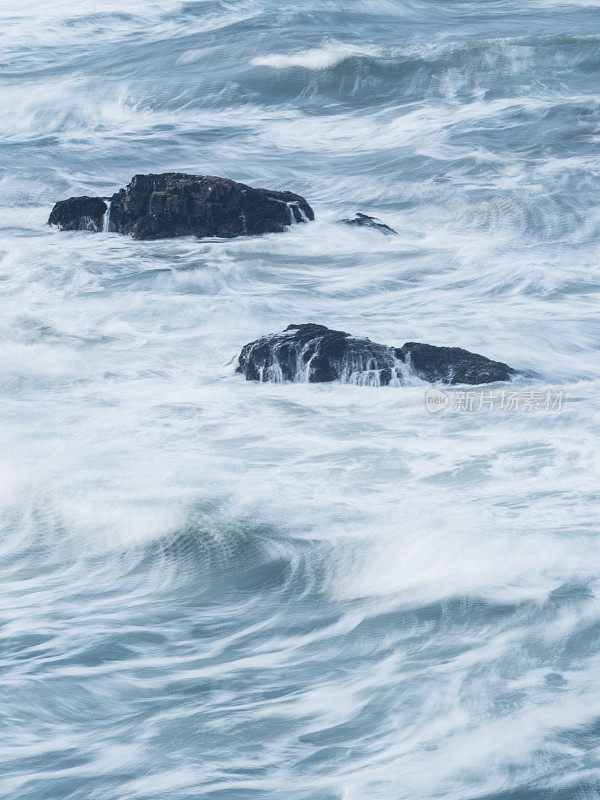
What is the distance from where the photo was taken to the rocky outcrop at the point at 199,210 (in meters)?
12.0

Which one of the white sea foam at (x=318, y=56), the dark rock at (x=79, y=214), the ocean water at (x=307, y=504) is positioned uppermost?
the white sea foam at (x=318, y=56)

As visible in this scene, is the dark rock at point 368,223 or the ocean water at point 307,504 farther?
the dark rock at point 368,223

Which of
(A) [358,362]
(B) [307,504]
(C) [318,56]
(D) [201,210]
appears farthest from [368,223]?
(C) [318,56]

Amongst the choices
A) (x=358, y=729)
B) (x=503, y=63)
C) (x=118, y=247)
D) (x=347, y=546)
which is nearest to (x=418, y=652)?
(x=358, y=729)

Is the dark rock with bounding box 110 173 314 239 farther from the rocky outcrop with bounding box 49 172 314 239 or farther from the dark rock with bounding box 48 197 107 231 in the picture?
the dark rock with bounding box 48 197 107 231

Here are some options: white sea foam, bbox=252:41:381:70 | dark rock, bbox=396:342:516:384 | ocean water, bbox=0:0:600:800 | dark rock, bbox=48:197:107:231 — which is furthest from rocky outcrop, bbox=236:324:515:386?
white sea foam, bbox=252:41:381:70

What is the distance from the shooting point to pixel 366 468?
667cm

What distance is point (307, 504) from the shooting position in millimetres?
6227

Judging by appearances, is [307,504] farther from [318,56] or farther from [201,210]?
[318,56]

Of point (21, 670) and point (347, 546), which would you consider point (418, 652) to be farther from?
point (21, 670)

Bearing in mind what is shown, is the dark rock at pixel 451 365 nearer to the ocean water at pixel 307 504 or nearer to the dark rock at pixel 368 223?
the ocean water at pixel 307 504

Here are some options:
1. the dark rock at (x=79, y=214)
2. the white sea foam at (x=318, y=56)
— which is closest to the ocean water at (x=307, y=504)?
the dark rock at (x=79, y=214)

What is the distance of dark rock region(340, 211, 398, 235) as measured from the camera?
12102 millimetres

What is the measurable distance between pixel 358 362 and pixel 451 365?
656 mm
